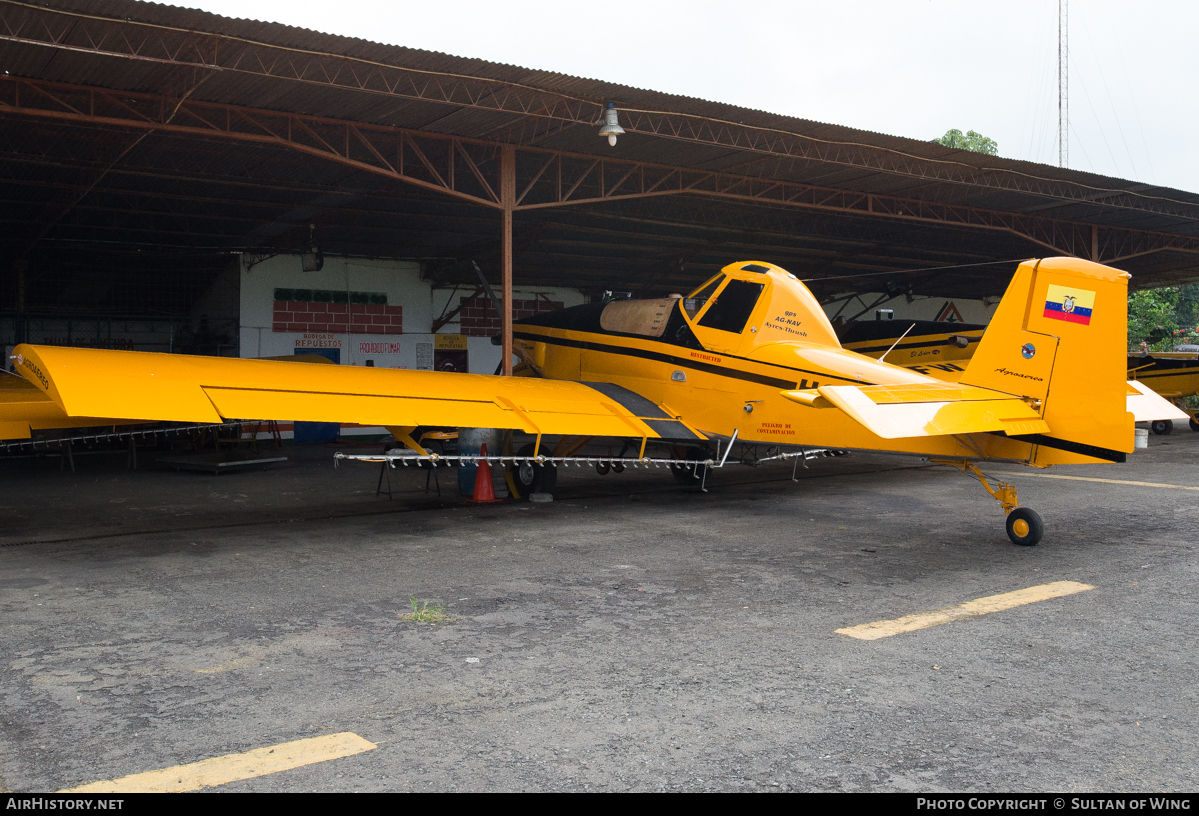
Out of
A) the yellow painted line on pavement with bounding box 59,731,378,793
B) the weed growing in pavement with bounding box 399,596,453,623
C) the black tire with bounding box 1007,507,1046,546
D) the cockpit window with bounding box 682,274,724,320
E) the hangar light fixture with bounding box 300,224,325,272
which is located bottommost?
the weed growing in pavement with bounding box 399,596,453,623

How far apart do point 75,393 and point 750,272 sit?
7244 millimetres

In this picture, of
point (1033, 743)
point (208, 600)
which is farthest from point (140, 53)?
point (1033, 743)

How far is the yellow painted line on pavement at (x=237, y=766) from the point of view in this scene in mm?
3361

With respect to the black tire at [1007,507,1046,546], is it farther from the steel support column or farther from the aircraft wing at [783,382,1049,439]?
the steel support column

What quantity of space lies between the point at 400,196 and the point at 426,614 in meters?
13.1

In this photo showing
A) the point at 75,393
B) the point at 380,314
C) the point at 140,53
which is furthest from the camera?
the point at 380,314

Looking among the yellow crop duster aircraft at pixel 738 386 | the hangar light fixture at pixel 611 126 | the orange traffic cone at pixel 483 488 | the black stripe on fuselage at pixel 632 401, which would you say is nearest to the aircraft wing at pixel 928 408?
the yellow crop duster aircraft at pixel 738 386

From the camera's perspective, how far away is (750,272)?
34.8ft

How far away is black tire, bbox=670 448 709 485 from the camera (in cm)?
1276

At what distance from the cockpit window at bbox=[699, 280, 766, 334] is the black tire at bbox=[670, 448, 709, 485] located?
2.77 meters

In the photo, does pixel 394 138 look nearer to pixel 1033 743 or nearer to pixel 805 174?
pixel 805 174

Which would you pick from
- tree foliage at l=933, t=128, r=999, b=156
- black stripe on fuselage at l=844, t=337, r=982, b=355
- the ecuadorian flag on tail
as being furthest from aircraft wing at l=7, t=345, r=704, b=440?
tree foliage at l=933, t=128, r=999, b=156

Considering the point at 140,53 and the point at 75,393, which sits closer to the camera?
the point at 75,393

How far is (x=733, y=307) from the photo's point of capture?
10555mm
